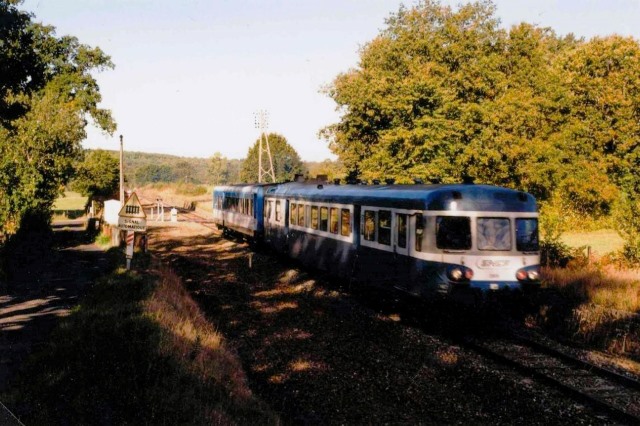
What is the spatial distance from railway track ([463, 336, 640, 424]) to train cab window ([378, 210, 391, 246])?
2.84m

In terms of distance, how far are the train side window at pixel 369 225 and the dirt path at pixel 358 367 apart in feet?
5.96

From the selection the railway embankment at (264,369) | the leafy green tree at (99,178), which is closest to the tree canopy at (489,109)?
the railway embankment at (264,369)

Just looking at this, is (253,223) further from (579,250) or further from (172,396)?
(172,396)

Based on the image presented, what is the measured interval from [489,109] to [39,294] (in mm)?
24187

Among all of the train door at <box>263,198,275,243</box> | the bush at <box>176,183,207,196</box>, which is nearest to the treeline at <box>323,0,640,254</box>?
the train door at <box>263,198,275,243</box>

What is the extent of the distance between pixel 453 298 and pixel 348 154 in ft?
81.6

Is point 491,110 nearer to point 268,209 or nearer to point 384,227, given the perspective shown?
point 268,209

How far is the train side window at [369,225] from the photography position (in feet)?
41.4

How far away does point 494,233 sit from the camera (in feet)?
34.4

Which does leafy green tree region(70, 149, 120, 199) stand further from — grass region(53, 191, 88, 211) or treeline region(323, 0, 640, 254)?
treeline region(323, 0, 640, 254)

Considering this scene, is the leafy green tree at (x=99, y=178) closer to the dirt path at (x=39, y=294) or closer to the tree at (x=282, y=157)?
the dirt path at (x=39, y=294)

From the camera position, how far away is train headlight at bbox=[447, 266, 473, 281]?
1005cm

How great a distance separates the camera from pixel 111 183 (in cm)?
4875

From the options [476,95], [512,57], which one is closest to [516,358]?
[476,95]
